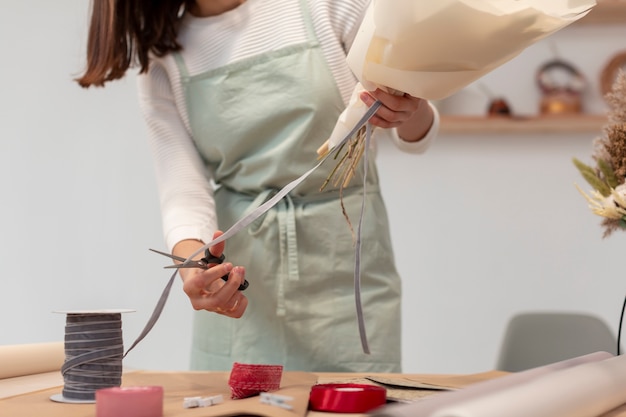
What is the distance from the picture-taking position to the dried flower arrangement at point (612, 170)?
1.01m

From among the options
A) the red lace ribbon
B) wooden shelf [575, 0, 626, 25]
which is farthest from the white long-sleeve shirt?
wooden shelf [575, 0, 626, 25]

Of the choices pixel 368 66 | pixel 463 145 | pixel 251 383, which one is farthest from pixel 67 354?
pixel 463 145

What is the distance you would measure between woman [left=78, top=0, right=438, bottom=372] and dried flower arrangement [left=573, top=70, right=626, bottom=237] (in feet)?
1.14

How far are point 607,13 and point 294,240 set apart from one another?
155 centimetres

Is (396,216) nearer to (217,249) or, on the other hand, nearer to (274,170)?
(274,170)

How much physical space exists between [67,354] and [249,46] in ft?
2.22

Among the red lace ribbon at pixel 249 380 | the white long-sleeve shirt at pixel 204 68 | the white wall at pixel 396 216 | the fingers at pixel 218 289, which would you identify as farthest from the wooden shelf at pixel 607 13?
the red lace ribbon at pixel 249 380

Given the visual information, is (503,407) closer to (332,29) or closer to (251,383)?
(251,383)

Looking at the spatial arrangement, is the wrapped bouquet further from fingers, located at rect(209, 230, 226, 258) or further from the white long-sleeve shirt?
the white long-sleeve shirt

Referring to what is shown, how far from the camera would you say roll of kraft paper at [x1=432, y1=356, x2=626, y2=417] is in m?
0.65

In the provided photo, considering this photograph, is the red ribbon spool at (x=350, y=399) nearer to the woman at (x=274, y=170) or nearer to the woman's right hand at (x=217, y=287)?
the woman's right hand at (x=217, y=287)

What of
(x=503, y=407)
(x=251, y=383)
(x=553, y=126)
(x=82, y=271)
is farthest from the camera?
(x=82, y=271)

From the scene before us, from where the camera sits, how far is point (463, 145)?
2.54 metres

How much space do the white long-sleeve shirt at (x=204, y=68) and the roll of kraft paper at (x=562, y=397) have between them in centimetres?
63
